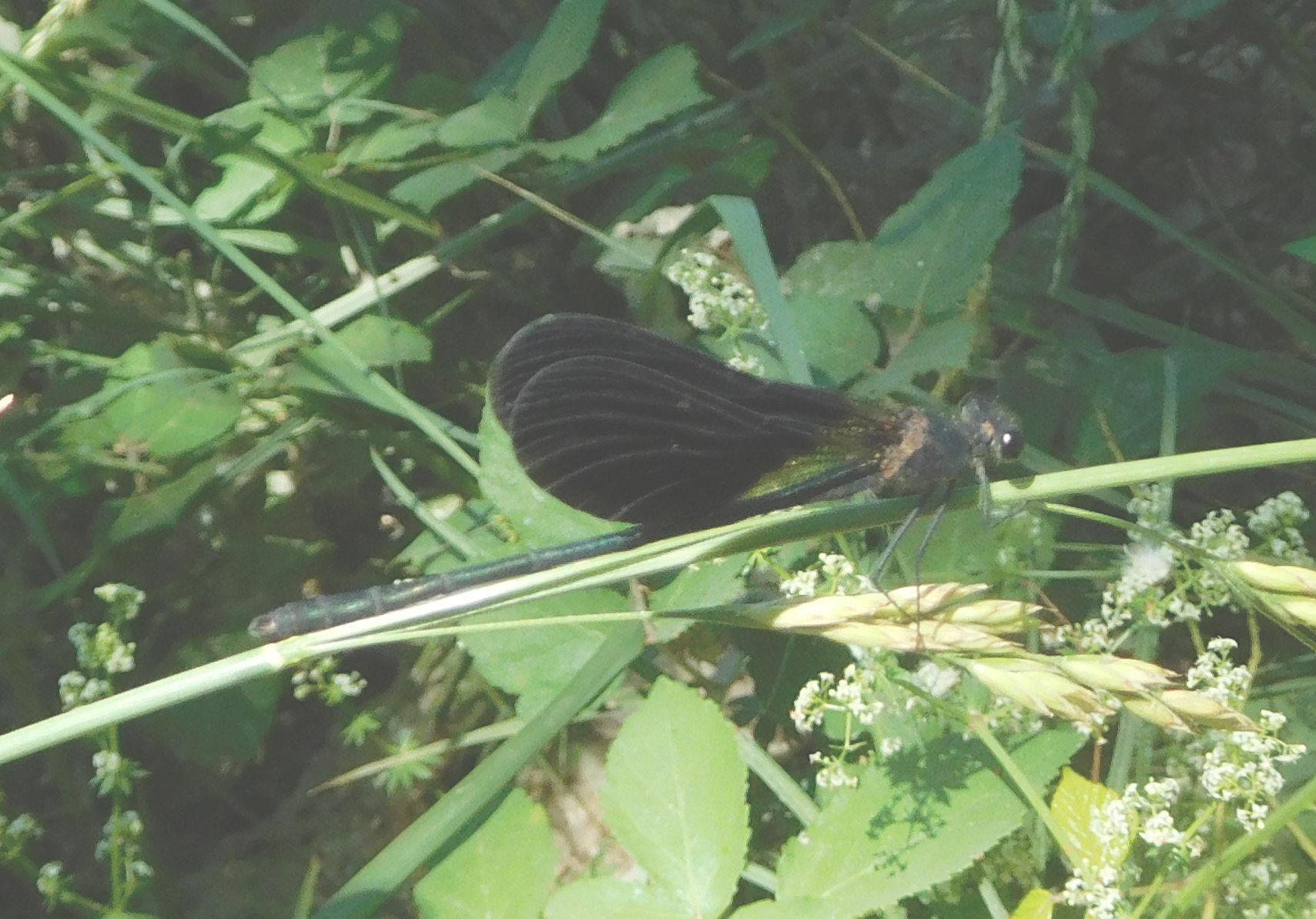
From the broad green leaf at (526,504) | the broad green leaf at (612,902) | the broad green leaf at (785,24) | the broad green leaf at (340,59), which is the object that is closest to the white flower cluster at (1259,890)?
the broad green leaf at (612,902)

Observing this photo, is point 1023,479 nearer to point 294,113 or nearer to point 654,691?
point 654,691

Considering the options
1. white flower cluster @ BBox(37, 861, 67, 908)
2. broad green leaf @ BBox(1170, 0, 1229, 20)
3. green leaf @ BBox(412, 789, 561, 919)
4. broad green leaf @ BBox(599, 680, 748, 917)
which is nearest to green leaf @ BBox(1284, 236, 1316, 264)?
broad green leaf @ BBox(1170, 0, 1229, 20)

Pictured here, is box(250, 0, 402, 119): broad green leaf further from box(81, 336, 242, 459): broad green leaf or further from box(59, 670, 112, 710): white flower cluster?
box(59, 670, 112, 710): white flower cluster

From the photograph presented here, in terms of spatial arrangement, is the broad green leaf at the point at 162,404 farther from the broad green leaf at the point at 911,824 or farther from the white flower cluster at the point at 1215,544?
the white flower cluster at the point at 1215,544

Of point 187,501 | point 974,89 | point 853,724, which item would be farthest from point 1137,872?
point 974,89

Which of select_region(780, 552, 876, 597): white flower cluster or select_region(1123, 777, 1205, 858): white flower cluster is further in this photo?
select_region(780, 552, 876, 597): white flower cluster

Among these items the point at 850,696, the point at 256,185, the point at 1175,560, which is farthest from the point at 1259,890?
the point at 256,185

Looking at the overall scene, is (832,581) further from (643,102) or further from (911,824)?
(643,102)
